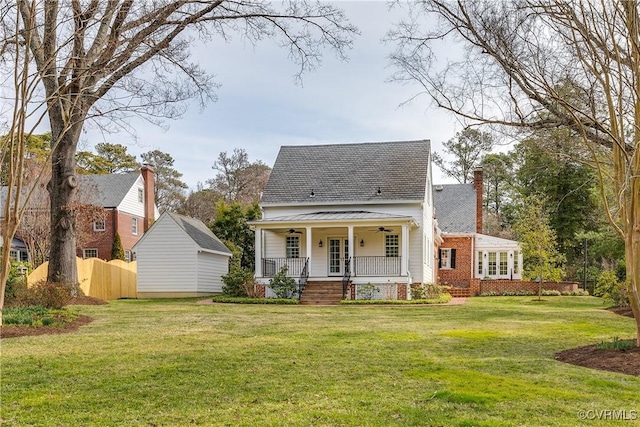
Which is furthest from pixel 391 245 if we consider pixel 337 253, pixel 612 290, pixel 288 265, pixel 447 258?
pixel 447 258

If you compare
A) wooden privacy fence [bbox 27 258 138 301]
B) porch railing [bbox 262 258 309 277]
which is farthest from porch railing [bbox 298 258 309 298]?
wooden privacy fence [bbox 27 258 138 301]

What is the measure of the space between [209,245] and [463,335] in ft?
58.1

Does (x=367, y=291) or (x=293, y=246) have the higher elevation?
(x=293, y=246)

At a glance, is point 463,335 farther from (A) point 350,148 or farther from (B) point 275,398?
(A) point 350,148

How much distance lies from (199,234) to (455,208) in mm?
15000

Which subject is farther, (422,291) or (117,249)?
(117,249)

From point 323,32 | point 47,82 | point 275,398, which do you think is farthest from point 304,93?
point 275,398

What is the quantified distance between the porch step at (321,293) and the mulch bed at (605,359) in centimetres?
1221

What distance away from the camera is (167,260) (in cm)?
2495

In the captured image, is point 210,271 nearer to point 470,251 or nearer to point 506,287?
point 470,251

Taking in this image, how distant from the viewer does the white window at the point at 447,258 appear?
3044 centimetres

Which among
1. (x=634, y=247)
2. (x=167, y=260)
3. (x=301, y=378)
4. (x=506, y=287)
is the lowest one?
(x=506, y=287)

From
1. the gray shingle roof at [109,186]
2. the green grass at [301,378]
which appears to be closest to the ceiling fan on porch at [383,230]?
the green grass at [301,378]

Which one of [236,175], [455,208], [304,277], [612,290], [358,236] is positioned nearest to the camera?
[612,290]
